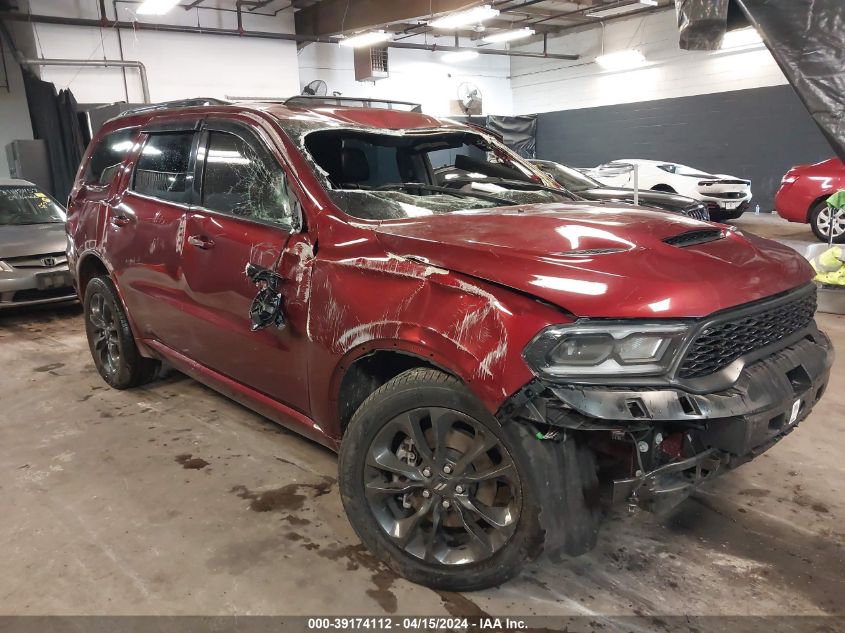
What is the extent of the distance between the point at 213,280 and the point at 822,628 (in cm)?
266

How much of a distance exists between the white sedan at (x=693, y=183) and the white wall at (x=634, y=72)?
4.03 m

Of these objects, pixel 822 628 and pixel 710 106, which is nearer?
pixel 822 628

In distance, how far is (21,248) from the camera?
621 cm

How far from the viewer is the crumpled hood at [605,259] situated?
1763mm

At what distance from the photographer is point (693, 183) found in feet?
39.2

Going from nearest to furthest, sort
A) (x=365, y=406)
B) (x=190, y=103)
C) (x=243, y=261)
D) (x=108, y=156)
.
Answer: (x=365, y=406) → (x=243, y=261) → (x=190, y=103) → (x=108, y=156)

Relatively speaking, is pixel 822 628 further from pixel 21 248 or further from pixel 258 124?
pixel 21 248

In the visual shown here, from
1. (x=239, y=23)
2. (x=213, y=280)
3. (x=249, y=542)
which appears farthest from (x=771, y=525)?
(x=239, y=23)

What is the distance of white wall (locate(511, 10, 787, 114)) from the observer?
14773 millimetres

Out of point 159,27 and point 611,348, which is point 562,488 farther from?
point 159,27

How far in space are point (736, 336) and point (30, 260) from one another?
655 centimetres

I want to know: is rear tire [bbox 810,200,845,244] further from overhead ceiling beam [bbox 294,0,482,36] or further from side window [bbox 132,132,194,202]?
side window [bbox 132,132,194,202]

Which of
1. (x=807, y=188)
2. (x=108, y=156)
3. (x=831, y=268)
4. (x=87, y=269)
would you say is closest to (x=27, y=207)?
(x=87, y=269)

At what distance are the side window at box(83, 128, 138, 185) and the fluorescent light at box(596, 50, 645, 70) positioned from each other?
15089 millimetres
